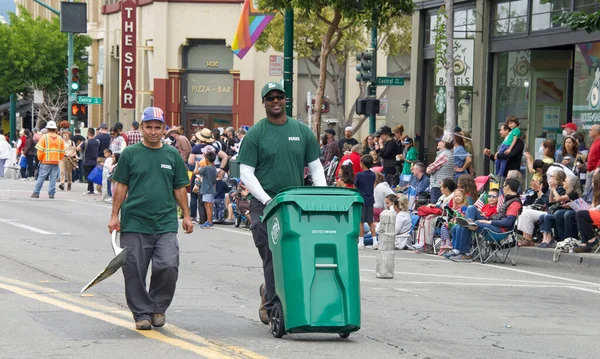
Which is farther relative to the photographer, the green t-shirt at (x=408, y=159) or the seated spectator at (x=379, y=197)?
the green t-shirt at (x=408, y=159)

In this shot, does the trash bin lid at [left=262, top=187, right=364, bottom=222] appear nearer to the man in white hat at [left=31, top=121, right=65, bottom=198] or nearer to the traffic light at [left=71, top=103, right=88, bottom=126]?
the man in white hat at [left=31, top=121, right=65, bottom=198]

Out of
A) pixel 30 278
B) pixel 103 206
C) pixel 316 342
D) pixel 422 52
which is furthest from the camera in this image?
pixel 422 52

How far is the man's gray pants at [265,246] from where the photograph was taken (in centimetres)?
942

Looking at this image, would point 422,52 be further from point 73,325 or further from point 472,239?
point 73,325

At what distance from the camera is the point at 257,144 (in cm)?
951

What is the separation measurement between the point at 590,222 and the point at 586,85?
6490 mm

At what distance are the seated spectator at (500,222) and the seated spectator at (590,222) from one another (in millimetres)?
974

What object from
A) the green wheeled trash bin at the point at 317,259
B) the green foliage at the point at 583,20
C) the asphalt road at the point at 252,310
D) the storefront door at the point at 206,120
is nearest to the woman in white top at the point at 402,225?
the asphalt road at the point at 252,310

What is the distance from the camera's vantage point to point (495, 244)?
17.7m

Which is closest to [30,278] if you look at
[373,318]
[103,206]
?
[373,318]

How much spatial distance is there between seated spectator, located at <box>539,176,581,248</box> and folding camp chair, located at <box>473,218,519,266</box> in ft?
2.14

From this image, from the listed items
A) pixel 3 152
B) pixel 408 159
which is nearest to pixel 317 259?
pixel 408 159

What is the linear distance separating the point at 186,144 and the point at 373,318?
1673 cm

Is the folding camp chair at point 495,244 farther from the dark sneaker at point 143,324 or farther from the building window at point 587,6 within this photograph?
the dark sneaker at point 143,324
